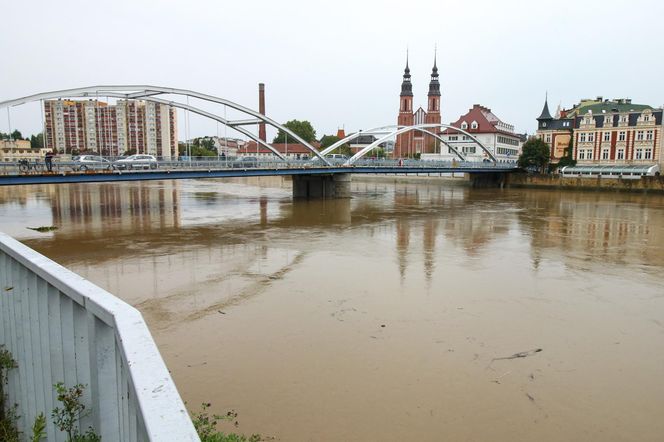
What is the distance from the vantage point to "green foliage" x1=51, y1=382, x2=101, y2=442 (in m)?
2.64

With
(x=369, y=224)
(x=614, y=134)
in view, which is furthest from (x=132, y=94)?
(x=614, y=134)

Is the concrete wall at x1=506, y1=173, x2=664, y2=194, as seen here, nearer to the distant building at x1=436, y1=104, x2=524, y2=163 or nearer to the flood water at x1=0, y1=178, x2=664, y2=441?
the distant building at x1=436, y1=104, x2=524, y2=163

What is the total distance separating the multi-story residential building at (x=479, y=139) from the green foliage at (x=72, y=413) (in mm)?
69615

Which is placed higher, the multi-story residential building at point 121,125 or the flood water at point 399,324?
the multi-story residential building at point 121,125

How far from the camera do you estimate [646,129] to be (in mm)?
48250

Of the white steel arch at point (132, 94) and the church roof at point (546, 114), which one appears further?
the church roof at point (546, 114)

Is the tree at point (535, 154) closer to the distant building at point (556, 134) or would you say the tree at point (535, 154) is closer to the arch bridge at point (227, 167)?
the distant building at point (556, 134)

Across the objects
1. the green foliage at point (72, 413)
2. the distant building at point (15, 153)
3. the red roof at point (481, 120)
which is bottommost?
the green foliage at point (72, 413)

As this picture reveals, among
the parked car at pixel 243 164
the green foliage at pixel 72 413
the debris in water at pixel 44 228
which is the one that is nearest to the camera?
the green foliage at pixel 72 413

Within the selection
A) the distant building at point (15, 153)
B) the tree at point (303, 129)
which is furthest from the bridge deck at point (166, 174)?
the tree at point (303, 129)

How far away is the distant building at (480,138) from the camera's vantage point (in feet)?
236

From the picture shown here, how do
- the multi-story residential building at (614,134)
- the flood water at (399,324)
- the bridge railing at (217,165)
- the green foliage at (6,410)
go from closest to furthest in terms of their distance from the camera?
the green foliage at (6,410) < the flood water at (399,324) < the bridge railing at (217,165) < the multi-story residential building at (614,134)

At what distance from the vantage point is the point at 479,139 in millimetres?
72812

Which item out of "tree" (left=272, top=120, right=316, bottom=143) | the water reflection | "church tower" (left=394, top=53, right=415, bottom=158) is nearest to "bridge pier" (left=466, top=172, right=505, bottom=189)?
the water reflection
